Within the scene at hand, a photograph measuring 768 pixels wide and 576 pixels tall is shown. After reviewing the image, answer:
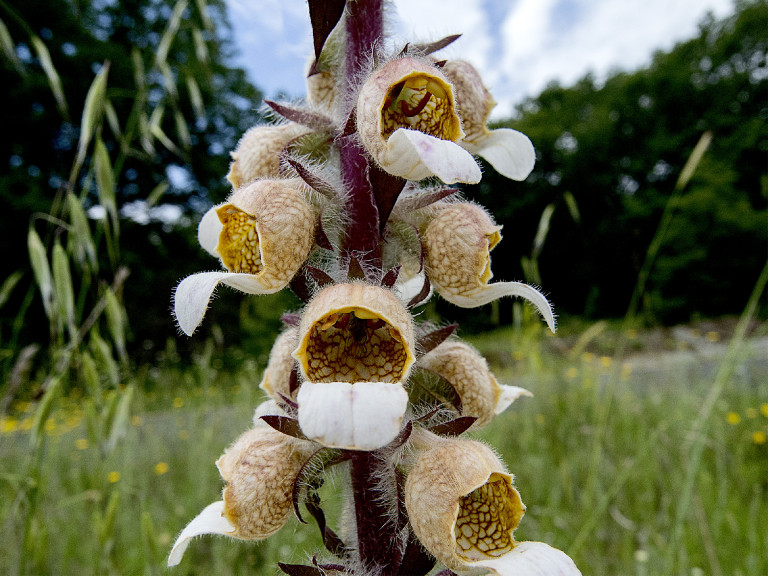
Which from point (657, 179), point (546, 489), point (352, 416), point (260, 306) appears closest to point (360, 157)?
point (352, 416)

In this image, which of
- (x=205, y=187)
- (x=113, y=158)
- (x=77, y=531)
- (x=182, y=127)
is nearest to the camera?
(x=182, y=127)

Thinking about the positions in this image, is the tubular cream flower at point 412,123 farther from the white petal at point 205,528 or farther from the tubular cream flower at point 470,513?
the white petal at point 205,528

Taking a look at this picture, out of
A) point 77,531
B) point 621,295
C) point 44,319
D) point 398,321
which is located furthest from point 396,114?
point 621,295

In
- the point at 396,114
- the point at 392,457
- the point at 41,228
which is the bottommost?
the point at 392,457

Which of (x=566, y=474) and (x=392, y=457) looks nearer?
(x=392, y=457)

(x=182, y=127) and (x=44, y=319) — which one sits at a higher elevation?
(x=182, y=127)

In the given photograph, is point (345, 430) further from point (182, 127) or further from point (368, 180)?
point (182, 127)

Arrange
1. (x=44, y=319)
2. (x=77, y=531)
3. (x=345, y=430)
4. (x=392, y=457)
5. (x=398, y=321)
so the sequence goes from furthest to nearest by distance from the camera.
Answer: (x=44, y=319)
(x=77, y=531)
(x=392, y=457)
(x=398, y=321)
(x=345, y=430)
